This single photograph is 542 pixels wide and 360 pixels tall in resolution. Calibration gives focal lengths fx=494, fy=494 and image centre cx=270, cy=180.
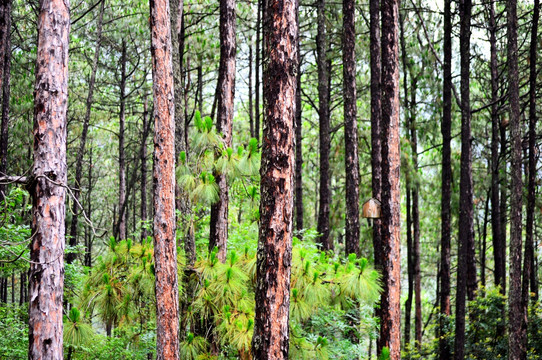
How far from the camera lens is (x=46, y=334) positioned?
14.9 ft


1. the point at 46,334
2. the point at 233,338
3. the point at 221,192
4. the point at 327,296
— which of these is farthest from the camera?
the point at 221,192

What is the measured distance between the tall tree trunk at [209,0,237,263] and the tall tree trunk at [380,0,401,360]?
7.31 ft

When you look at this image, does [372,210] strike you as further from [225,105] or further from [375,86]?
[375,86]

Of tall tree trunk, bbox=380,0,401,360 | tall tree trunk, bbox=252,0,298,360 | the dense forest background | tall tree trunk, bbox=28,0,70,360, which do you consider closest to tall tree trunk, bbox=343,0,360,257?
the dense forest background

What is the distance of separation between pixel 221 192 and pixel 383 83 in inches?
111

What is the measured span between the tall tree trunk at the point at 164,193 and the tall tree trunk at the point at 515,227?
6034 millimetres

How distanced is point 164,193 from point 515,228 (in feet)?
20.5

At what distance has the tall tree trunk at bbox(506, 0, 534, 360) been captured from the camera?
8617 millimetres

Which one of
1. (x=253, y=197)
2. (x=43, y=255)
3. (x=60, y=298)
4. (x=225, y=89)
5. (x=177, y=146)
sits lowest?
(x=60, y=298)

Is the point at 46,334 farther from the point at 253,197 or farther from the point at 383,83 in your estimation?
the point at 383,83

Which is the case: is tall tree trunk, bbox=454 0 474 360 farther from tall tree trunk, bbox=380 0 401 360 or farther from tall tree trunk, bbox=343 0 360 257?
tall tree trunk, bbox=380 0 401 360

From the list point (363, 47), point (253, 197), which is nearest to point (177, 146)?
point (253, 197)

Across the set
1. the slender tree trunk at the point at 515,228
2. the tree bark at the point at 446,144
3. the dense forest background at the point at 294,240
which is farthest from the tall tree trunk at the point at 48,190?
the tree bark at the point at 446,144

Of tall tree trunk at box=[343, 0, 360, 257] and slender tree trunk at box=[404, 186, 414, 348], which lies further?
slender tree trunk at box=[404, 186, 414, 348]
